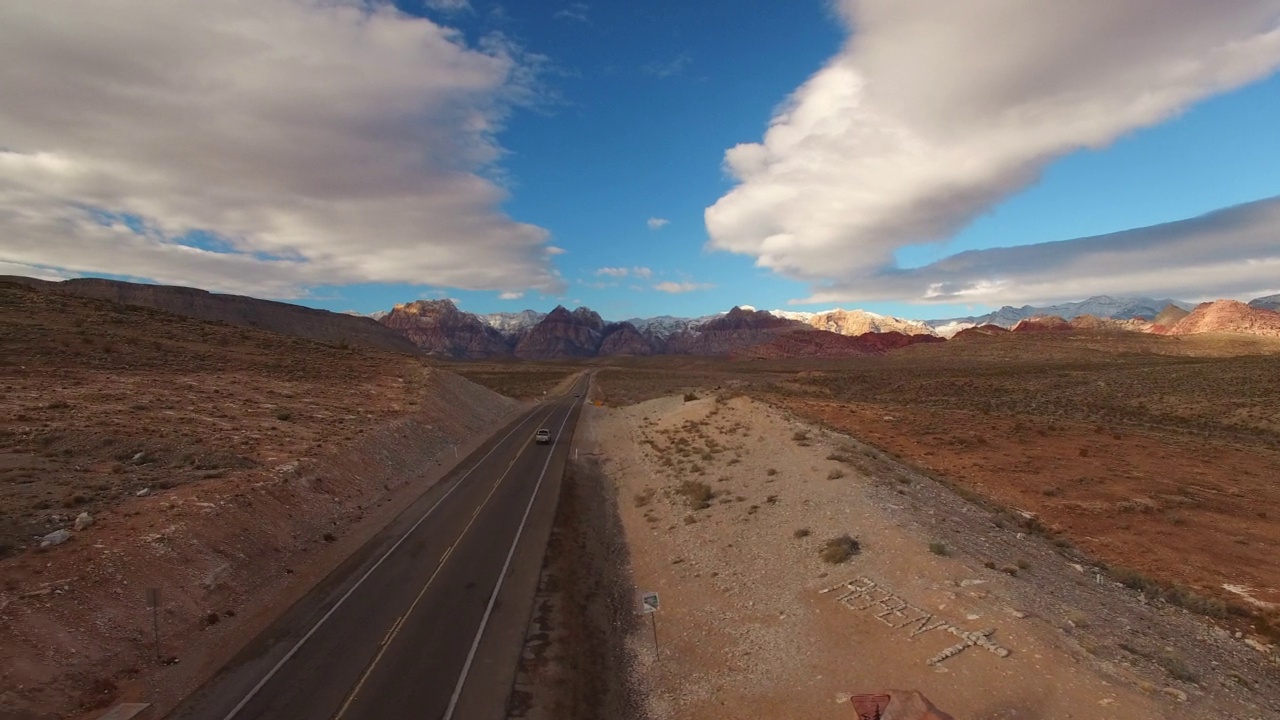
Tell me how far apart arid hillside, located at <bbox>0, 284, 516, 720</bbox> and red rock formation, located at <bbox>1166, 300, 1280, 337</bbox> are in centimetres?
18843

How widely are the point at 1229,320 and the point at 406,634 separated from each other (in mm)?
223257

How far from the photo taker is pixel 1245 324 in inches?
5861

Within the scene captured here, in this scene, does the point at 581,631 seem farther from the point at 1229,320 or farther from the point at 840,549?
the point at 1229,320

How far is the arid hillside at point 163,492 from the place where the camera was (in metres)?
12.8

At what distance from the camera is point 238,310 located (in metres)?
148

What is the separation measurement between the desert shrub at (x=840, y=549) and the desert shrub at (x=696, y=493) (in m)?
7.09

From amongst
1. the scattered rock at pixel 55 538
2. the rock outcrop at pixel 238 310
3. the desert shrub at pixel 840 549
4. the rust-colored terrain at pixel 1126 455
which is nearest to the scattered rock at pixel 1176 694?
the rust-colored terrain at pixel 1126 455

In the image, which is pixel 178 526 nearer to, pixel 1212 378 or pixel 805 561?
pixel 805 561

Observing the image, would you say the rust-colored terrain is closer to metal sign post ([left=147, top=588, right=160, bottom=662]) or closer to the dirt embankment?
the dirt embankment

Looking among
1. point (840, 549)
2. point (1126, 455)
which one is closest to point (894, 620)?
point (840, 549)

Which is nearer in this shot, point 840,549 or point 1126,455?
point 840,549

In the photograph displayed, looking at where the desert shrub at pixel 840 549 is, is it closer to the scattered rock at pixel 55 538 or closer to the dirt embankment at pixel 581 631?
the dirt embankment at pixel 581 631

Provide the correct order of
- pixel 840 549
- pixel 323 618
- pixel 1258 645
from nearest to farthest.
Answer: pixel 1258 645
pixel 323 618
pixel 840 549

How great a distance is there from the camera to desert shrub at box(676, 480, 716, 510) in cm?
2440
